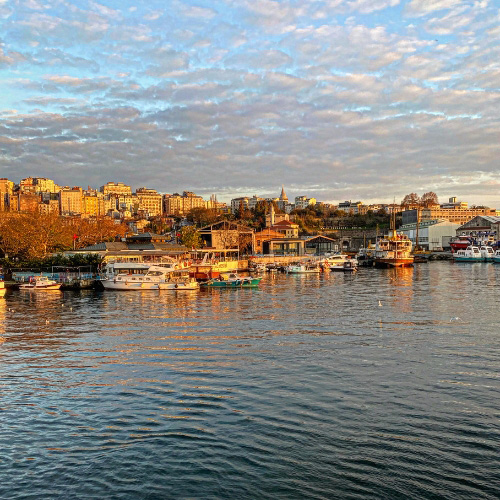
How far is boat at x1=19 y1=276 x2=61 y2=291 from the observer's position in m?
50.8

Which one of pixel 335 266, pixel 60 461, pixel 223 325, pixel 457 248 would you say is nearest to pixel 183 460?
pixel 60 461

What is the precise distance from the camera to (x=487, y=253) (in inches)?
3910

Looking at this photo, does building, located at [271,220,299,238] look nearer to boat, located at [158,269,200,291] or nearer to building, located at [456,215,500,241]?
building, located at [456,215,500,241]

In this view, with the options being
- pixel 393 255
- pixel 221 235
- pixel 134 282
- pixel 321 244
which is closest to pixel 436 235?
pixel 321 244

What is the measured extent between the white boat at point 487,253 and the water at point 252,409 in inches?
2947

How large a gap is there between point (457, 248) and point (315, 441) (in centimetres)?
10971

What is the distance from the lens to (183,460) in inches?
454

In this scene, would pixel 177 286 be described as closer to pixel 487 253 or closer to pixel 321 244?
pixel 321 244

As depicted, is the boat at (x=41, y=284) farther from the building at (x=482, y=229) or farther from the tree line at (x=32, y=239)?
the building at (x=482, y=229)

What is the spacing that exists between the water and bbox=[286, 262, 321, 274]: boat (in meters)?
44.1

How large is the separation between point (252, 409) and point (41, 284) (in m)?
41.9

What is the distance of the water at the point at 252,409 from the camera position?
10.6 metres

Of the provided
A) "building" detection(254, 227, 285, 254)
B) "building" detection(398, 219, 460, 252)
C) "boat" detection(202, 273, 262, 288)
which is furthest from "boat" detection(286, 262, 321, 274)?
"building" detection(398, 219, 460, 252)

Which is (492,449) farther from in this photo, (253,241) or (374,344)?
(253,241)
